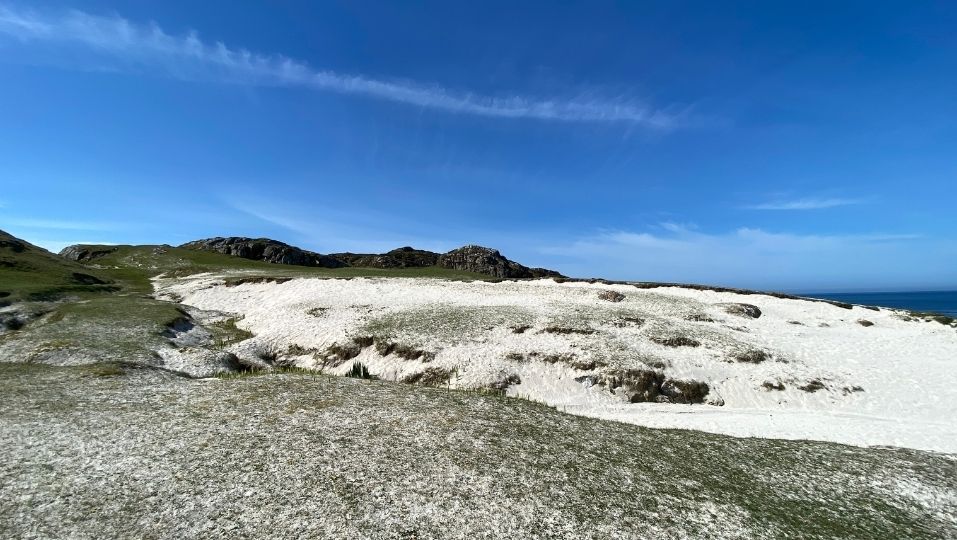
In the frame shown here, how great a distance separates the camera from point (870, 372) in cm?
3912

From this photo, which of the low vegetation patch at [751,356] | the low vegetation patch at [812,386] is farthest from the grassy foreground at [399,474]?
the low vegetation patch at [751,356]

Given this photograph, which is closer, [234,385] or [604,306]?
[234,385]

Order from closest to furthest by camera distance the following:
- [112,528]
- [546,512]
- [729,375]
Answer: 1. [112,528]
2. [546,512]
3. [729,375]

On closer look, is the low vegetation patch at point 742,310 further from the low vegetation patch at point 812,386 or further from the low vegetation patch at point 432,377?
the low vegetation patch at point 432,377

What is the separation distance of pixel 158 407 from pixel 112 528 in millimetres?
9493

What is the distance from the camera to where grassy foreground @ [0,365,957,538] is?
500 inches

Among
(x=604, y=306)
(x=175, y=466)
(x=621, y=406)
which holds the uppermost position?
(x=604, y=306)

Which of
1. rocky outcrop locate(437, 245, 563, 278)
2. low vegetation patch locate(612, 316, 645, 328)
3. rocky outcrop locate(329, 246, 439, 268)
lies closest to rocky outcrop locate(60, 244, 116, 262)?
rocky outcrop locate(329, 246, 439, 268)

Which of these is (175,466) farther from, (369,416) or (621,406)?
(621,406)

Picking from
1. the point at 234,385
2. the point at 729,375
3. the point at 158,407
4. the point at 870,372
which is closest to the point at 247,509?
the point at 158,407

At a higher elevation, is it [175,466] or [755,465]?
[175,466]

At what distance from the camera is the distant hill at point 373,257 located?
4860 inches

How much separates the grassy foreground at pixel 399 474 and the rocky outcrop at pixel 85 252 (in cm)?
13744

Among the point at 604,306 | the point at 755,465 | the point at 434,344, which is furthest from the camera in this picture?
the point at 604,306
